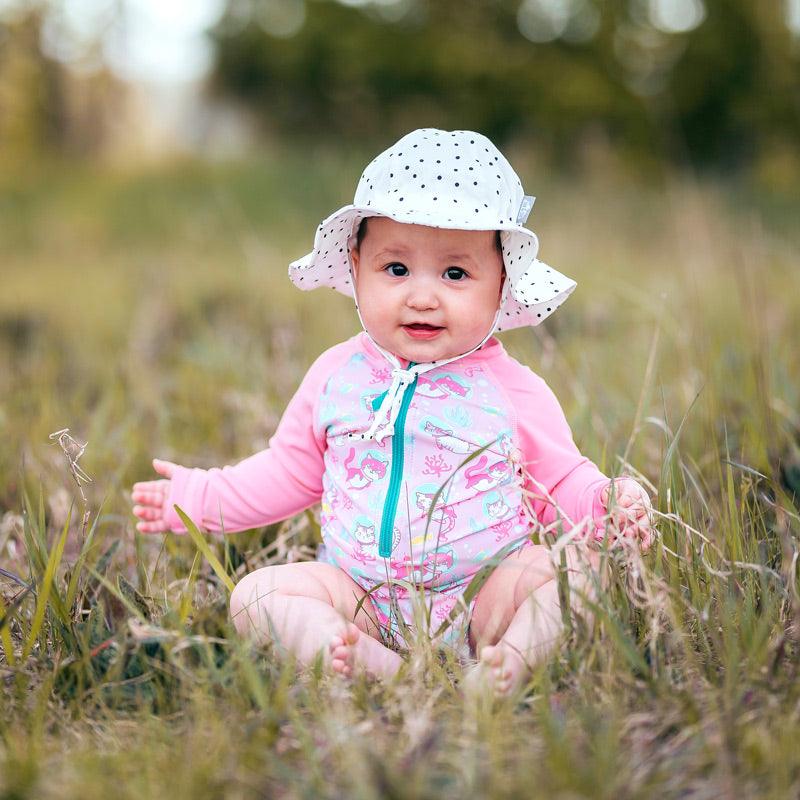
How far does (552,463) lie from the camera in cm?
201

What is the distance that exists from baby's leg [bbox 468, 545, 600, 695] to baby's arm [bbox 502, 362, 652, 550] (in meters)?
0.10

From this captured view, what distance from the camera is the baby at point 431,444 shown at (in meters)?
1.83

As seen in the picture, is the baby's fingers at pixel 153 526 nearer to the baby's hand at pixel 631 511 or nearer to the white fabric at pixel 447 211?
the white fabric at pixel 447 211

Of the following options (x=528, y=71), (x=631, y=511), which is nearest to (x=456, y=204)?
(x=631, y=511)

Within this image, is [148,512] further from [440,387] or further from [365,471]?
[440,387]

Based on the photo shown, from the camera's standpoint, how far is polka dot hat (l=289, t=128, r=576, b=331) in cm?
183

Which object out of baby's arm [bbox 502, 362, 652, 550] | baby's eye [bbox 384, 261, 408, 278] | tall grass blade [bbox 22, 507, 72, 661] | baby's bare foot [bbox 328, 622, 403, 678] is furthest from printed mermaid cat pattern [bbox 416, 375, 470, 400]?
tall grass blade [bbox 22, 507, 72, 661]

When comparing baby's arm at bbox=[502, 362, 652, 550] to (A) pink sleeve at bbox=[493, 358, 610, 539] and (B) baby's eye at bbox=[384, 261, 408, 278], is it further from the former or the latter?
(B) baby's eye at bbox=[384, 261, 408, 278]

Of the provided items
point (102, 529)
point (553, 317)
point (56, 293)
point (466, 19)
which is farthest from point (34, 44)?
point (102, 529)

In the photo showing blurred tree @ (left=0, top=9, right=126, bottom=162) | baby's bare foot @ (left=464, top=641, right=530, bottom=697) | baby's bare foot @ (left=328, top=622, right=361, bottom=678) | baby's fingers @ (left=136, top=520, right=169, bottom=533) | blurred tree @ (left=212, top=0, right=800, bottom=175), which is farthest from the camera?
blurred tree @ (left=212, top=0, right=800, bottom=175)

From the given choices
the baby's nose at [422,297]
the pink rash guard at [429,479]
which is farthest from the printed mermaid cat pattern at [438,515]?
the baby's nose at [422,297]

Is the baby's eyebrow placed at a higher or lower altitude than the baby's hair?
lower

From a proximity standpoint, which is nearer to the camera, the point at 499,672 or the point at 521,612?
the point at 499,672

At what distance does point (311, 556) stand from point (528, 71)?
1216 centimetres
